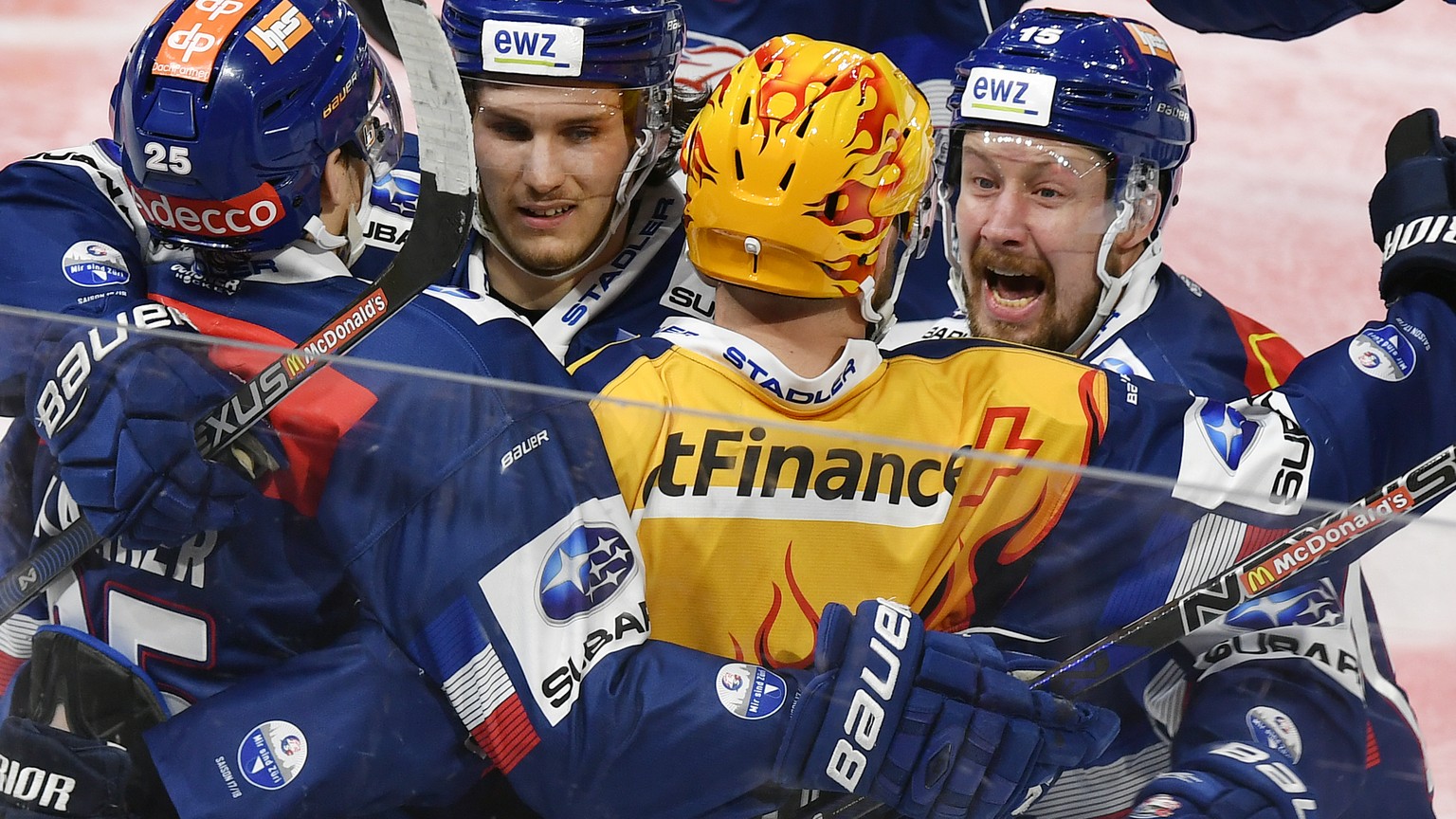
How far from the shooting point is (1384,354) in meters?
2.03

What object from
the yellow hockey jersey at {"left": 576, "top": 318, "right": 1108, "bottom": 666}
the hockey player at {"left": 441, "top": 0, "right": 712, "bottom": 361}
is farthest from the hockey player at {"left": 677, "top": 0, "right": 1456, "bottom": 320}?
the yellow hockey jersey at {"left": 576, "top": 318, "right": 1108, "bottom": 666}

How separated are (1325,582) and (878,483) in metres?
0.35

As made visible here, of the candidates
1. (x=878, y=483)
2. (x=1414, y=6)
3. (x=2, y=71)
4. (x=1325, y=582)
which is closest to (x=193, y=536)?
(x=878, y=483)

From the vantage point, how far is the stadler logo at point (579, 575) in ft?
4.55

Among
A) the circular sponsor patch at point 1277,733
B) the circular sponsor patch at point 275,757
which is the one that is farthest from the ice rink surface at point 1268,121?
the circular sponsor patch at point 275,757

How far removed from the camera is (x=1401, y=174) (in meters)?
2.28

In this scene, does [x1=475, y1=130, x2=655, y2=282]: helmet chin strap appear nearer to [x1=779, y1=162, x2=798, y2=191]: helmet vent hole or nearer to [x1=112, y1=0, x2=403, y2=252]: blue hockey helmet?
[x1=112, y1=0, x2=403, y2=252]: blue hockey helmet

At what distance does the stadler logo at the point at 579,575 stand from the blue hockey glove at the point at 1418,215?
1258mm

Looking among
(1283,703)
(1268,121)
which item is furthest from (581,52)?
(1268,121)

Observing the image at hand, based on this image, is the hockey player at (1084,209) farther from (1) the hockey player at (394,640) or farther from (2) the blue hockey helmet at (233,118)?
(1) the hockey player at (394,640)

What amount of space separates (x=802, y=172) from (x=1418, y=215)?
3.08 ft

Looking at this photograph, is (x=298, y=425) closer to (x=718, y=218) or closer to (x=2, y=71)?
(x=718, y=218)

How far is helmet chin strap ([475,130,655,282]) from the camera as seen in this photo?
2.40 m

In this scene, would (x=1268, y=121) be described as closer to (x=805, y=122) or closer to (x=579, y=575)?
(x=805, y=122)
